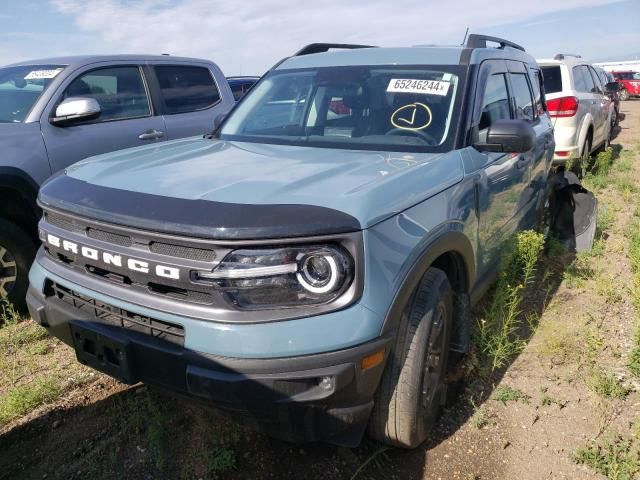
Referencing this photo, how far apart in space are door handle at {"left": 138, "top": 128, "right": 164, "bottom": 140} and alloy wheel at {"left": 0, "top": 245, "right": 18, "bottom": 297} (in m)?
1.50

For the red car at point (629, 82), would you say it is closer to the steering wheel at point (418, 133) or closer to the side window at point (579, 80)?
the side window at point (579, 80)

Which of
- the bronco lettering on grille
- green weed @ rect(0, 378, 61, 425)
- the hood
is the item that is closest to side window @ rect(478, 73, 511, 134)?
the hood

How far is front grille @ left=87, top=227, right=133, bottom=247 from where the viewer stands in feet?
6.44

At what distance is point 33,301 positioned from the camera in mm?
2383

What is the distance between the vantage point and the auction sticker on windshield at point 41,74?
4.14m

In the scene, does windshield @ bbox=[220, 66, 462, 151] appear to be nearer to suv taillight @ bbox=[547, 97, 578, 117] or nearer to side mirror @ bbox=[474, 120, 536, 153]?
side mirror @ bbox=[474, 120, 536, 153]

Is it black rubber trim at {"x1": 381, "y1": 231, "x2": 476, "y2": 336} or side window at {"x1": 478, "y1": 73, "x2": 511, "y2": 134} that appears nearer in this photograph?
black rubber trim at {"x1": 381, "y1": 231, "x2": 476, "y2": 336}

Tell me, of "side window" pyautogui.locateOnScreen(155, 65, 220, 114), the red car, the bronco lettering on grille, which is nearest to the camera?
the bronco lettering on grille


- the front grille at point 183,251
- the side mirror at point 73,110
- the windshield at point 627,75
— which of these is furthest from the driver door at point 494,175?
the windshield at point 627,75

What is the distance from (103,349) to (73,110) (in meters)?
2.50

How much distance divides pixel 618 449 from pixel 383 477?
1.14 m

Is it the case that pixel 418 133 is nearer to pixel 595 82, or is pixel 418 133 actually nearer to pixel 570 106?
pixel 570 106

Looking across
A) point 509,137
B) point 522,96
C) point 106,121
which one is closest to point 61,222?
point 509,137

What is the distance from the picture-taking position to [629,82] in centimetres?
3094
